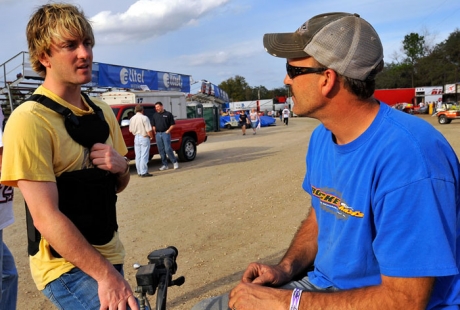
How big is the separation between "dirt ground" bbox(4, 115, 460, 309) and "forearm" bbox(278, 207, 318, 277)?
0.99 m

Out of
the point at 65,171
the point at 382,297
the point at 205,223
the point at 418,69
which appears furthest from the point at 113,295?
the point at 418,69

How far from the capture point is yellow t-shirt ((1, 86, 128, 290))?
1686 mm

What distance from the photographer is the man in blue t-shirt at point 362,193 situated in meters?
1.50

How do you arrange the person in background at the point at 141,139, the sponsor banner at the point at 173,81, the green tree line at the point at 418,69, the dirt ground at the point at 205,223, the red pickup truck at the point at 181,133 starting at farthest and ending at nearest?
the green tree line at the point at 418,69 → the sponsor banner at the point at 173,81 → the red pickup truck at the point at 181,133 → the person in background at the point at 141,139 → the dirt ground at the point at 205,223

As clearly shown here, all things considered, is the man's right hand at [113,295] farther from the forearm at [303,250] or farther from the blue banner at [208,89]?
the blue banner at [208,89]

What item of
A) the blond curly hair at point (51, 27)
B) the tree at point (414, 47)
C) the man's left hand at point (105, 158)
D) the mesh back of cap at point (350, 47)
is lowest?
the man's left hand at point (105, 158)

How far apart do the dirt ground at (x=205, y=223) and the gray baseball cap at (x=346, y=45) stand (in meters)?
0.49

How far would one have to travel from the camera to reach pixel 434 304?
166 cm

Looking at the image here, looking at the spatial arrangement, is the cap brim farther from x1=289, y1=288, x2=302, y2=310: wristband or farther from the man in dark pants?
the man in dark pants

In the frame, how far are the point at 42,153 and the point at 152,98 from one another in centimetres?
1871

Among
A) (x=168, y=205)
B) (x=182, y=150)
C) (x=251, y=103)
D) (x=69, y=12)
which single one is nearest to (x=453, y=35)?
(x=251, y=103)

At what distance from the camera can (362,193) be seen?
1698 mm

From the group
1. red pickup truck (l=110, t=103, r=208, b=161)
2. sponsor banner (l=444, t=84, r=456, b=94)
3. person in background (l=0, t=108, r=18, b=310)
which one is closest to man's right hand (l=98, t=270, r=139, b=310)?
person in background (l=0, t=108, r=18, b=310)

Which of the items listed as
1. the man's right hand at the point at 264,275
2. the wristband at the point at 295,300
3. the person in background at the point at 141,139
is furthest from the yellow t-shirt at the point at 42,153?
the person in background at the point at 141,139
